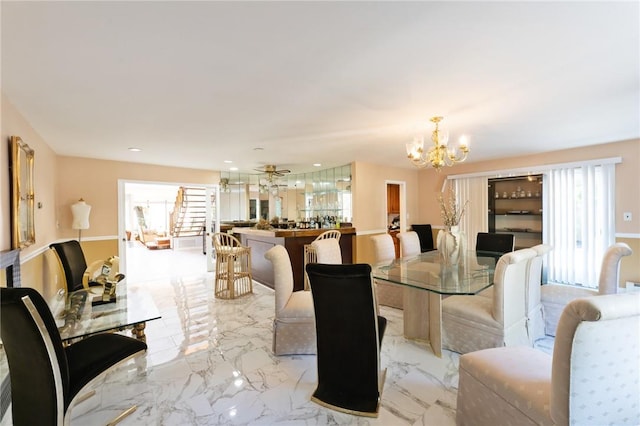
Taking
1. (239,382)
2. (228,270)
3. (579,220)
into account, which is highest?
(579,220)

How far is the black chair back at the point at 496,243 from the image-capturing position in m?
Answer: 4.13

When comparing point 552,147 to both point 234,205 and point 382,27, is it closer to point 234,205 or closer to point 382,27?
point 382,27

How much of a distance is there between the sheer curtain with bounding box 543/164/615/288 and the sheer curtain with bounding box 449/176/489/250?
922mm

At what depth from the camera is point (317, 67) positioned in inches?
71.6

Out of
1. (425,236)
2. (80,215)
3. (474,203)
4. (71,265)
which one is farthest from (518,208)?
(80,215)

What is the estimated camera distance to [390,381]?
2164 mm

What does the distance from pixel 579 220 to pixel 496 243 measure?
1465 mm

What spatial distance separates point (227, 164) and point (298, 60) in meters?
4.16

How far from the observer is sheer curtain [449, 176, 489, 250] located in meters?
5.47

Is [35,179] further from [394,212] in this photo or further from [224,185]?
[394,212]

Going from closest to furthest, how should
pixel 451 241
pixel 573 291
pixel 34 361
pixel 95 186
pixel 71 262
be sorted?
1. pixel 34 361
2. pixel 573 291
3. pixel 451 241
4. pixel 71 262
5. pixel 95 186

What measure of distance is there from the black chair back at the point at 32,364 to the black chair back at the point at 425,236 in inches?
233

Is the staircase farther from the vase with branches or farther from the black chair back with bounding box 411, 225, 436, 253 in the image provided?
the vase with branches

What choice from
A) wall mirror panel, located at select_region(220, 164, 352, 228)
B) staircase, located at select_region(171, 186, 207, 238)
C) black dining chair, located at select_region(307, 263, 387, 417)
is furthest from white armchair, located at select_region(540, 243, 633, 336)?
staircase, located at select_region(171, 186, 207, 238)
